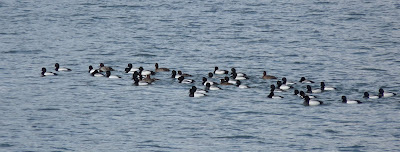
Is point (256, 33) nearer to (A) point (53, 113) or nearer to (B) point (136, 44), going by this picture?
(B) point (136, 44)

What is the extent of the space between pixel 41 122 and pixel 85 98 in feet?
15.3

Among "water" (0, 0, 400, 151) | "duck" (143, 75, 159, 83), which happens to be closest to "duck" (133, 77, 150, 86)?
"duck" (143, 75, 159, 83)

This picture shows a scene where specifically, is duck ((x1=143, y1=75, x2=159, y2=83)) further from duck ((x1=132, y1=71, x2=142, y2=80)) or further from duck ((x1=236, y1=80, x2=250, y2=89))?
duck ((x1=236, y1=80, x2=250, y2=89))

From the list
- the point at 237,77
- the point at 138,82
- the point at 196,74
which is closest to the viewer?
the point at 138,82

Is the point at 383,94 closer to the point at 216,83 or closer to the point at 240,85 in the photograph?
the point at 240,85

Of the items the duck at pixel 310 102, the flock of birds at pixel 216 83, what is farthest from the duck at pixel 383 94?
the duck at pixel 310 102

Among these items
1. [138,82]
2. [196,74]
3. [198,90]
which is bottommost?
[198,90]

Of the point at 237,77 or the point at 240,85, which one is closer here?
the point at 240,85

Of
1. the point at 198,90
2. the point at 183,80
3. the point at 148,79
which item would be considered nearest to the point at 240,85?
the point at 198,90

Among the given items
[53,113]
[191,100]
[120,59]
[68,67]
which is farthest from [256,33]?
[53,113]

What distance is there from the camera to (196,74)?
41.2 meters

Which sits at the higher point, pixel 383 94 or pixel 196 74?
pixel 196 74

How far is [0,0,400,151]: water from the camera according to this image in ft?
96.7

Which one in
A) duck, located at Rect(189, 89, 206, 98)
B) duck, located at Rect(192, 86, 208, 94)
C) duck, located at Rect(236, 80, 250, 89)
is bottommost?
duck, located at Rect(189, 89, 206, 98)
